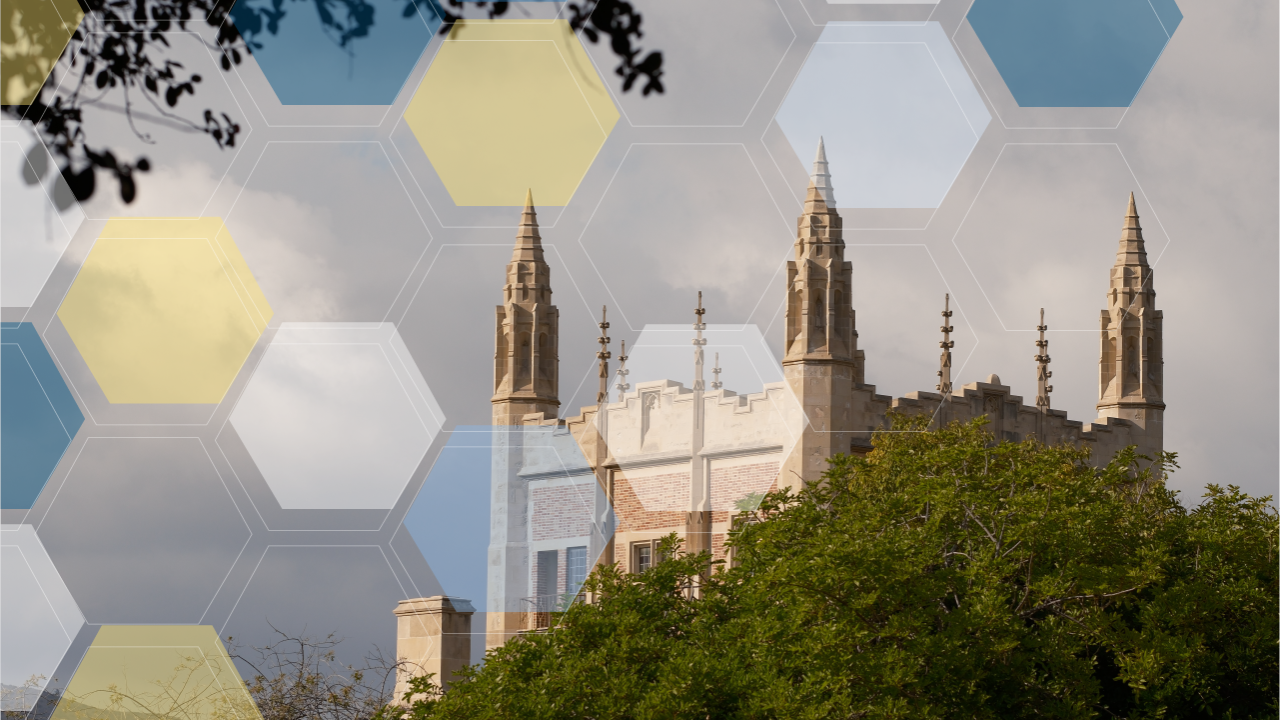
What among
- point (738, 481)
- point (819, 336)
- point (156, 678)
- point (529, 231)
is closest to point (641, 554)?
point (738, 481)

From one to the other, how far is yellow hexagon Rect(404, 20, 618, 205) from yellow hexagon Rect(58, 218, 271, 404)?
1551 mm

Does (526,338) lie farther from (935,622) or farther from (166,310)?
(166,310)

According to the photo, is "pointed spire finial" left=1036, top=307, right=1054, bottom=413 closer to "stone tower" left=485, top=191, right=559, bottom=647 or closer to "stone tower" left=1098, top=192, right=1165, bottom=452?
"stone tower" left=1098, top=192, right=1165, bottom=452

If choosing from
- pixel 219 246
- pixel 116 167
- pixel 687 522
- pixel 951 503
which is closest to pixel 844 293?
pixel 687 522

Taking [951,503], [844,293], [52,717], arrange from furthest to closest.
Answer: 1. [844,293]
2. [52,717]
3. [951,503]

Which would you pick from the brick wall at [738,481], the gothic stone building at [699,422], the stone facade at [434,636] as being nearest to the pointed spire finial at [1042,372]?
the gothic stone building at [699,422]

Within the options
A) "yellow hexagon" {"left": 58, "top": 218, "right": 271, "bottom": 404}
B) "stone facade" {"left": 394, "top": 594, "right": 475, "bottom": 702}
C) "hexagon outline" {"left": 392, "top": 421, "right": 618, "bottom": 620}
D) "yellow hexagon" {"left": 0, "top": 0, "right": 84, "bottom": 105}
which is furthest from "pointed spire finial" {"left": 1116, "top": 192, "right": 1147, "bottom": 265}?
"yellow hexagon" {"left": 0, "top": 0, "right": 84, "bottom": 105}

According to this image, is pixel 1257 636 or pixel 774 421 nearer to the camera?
pixel 1257 636

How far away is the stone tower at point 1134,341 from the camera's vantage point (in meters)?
28.7

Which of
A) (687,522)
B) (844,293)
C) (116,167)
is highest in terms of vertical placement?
(844,293)

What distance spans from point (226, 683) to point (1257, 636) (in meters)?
9.80

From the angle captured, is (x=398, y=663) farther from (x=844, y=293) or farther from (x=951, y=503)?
(x=844, y=293)

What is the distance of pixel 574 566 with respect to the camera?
27.2 meters

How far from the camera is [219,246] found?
31.0ft
